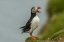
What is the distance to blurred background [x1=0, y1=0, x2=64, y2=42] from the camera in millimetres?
15788

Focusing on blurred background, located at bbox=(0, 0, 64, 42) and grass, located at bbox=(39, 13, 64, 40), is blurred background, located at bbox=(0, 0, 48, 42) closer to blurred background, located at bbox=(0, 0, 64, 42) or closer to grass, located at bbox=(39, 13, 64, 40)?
blurred background, located at bbox=(0, 0, 64, 42)

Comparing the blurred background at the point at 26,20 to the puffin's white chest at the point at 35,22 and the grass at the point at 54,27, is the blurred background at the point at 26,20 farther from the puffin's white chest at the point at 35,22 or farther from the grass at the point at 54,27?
the puffin's white chest at the point at 35,22

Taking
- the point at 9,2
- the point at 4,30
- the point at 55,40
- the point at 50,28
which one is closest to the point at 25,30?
the point at 55,40

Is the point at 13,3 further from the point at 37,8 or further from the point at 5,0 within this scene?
the point at 37,8

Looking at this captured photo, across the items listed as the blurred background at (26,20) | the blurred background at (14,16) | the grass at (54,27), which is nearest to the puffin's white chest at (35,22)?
the blurred background at (26,20)

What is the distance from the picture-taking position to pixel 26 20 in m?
19.8

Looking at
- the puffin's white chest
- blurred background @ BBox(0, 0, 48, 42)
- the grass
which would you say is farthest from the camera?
blurred background @ BBox(0, 0, 48, 42)

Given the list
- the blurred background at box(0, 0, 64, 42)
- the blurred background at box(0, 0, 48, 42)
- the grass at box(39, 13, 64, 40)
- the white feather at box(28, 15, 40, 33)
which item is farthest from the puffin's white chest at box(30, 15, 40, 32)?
the blurred background at box(0, 0, 48, 42)

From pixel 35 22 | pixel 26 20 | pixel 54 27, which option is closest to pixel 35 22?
pixel 35 22

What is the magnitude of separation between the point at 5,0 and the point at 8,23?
6244 mm

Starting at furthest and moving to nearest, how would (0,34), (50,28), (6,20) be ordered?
(6,20)
(0,34)
(50,28)

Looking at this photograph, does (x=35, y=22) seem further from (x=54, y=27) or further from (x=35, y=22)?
(x=54, y=27)

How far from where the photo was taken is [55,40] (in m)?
10.6

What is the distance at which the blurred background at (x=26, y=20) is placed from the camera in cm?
1579
